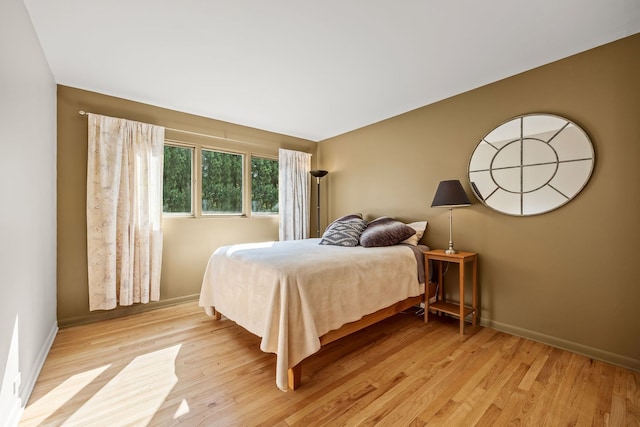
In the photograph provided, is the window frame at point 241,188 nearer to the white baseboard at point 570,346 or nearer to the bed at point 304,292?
the bed at point 304,292

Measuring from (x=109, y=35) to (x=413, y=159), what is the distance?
10.0 ft

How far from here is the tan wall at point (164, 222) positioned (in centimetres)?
265

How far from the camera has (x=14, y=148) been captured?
1.45 metres

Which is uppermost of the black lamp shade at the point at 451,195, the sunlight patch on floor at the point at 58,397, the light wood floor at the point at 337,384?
the black lamp shade at the point at 451,195

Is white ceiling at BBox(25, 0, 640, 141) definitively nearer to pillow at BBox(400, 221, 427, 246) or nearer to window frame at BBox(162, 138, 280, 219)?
window frame at BBox(162, 138, 280, 219)

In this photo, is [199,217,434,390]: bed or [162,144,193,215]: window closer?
[199,217,434,390]: bed

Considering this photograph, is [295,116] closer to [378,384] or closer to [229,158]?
[229,158]

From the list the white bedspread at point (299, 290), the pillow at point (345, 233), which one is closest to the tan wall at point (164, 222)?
the white bedspread at point (299, 290)

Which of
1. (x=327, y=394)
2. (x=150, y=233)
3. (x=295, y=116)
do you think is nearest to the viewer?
(x=327, y=394)

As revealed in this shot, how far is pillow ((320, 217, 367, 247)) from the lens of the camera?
298 cm

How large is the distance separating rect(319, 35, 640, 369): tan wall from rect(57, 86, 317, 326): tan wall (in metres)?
2.33

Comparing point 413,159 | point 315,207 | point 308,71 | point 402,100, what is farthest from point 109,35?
point 315,207

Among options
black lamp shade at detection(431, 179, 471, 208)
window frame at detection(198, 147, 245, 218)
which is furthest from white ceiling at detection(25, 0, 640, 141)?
black lamp shade at detection(431, 179, 471, 208)

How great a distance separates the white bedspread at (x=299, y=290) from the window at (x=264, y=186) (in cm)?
144
